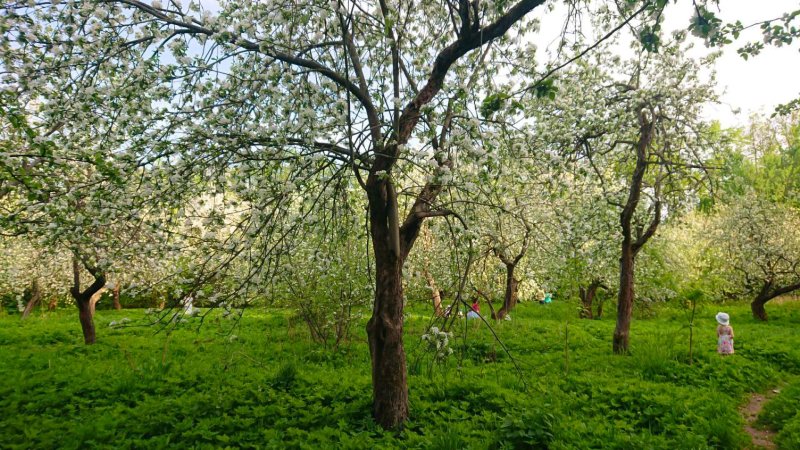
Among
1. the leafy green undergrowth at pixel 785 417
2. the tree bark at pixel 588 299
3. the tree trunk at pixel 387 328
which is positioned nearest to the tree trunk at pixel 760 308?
the tree bark at pixel 588 299

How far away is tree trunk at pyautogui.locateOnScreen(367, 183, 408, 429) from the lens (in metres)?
6.31

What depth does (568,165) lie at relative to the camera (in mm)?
9422

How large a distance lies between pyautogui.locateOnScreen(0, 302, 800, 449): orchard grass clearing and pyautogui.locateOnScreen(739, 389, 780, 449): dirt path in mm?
174

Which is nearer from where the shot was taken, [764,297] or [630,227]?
[630,227]

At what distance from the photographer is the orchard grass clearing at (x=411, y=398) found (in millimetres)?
5961

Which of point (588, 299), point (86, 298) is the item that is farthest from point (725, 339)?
point (86, 298)

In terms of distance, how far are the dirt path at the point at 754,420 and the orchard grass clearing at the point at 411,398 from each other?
6.9 inches

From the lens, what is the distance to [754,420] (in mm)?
7359

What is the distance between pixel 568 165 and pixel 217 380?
7953mm

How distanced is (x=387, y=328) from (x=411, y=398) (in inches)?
69.3

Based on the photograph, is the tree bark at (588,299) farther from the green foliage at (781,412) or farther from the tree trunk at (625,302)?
the green foliage at (781,412)

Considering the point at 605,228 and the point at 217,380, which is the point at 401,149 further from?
the point at 605,228

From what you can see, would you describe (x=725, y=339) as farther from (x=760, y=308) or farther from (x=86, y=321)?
(x=86, y=321)

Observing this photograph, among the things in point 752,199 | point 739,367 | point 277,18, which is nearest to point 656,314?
point 752,199
